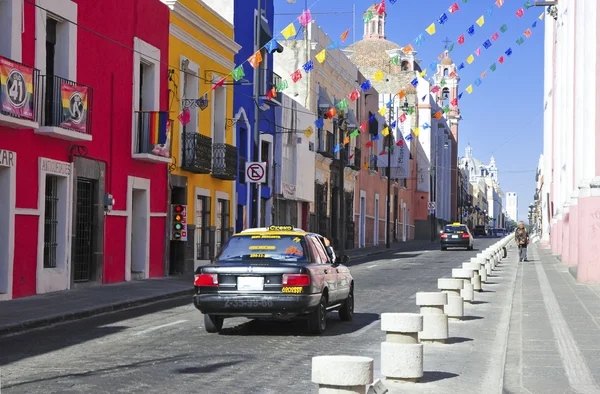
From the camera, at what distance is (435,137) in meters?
107

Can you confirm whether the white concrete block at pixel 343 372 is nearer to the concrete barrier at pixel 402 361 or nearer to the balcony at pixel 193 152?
the concrete barrier at pixel 402 361

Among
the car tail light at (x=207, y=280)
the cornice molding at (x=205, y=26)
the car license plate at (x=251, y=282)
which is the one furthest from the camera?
the cornice molding at (x=205, y=26)

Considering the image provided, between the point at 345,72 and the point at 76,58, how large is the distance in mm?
37566

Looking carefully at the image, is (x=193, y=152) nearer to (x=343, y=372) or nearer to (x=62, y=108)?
(x=62, y=108)

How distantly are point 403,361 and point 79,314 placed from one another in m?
8.74

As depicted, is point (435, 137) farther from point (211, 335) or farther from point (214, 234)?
point (211, 335)

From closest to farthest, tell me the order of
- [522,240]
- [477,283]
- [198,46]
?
[477,283] → [198,46] → [522,240]

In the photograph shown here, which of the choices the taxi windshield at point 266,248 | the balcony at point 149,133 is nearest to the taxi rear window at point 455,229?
the balcony at point 149,133

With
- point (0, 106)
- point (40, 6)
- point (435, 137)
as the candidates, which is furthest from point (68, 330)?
point (435, 137)

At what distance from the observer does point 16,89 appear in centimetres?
1847

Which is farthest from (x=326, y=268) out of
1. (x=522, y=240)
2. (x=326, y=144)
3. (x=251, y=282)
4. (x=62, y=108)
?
(x=326, y=144)

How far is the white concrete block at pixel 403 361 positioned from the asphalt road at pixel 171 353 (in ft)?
2.57

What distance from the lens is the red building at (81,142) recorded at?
19.2 metres

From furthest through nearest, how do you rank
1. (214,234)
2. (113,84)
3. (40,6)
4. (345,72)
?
(345,72) → (214,234) → (113,84) → (40,6)
